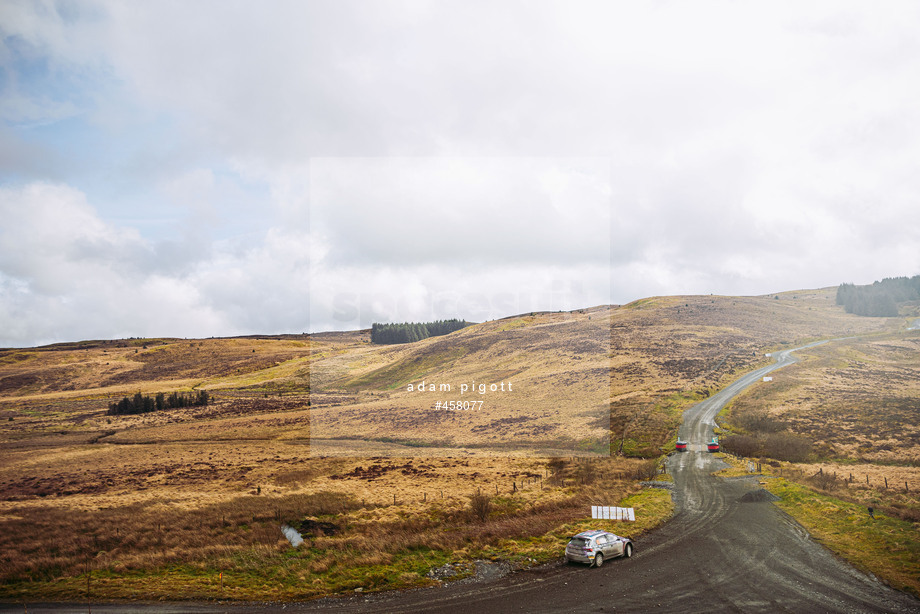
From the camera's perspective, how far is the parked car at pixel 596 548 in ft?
77.3

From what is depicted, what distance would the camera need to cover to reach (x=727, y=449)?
172 ft

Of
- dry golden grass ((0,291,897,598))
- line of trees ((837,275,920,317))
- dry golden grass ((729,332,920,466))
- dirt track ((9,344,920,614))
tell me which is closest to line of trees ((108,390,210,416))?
dry golden grass ((0,291,897,598))

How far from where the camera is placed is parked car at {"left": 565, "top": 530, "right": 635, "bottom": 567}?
2355cm

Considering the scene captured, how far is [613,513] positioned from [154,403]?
108 m

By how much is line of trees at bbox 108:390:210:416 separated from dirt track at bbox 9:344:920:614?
94856 mm

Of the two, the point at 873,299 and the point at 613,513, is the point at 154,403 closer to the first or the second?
the point at 613,513

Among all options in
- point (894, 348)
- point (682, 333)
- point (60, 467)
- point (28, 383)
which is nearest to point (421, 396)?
point (60, 467)

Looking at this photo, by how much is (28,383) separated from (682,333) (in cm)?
18921

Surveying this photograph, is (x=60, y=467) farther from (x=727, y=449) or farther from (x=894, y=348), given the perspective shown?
(x=894, y=348)

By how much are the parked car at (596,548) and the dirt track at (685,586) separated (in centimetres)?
44

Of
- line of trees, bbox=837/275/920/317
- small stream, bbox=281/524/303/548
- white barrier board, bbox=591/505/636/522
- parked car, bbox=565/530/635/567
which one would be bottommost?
small stream, bbox=281/524/303/548

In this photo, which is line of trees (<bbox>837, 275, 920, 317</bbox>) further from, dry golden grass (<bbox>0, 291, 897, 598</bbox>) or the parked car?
the parked car

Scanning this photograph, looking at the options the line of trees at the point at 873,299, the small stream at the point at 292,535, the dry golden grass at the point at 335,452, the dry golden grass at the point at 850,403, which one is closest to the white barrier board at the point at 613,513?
the dry golden grass at the point at 335,452

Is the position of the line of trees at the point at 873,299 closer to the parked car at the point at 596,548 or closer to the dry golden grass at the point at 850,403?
the dry golden grass at the point at 850,403
